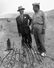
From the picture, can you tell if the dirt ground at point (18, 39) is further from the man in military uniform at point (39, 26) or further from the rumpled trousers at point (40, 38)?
the man in military uniform at point (39, 26)

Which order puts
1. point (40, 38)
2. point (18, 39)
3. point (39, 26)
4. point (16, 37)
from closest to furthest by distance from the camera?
point (39, 26) < point (40, 38) < point (18, 39) < point (16, 37)

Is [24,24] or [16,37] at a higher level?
[24,24]

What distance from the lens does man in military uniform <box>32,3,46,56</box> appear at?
337 inches

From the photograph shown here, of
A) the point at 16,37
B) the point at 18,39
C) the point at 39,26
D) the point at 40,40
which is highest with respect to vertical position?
the point at 39,26

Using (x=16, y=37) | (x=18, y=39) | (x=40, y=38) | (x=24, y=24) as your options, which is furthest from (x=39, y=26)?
(x=16, y=37)

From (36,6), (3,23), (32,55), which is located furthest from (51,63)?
(3,23)

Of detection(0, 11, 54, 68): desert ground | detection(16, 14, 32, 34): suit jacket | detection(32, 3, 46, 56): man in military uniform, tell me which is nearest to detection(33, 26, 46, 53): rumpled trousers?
detection(32, 3, 46, 56): man in military uniform

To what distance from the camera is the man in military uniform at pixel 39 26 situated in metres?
8.55

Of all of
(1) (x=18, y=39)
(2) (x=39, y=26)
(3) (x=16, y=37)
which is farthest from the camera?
→ (3) (x=16, y=37)

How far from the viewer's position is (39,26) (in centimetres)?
859

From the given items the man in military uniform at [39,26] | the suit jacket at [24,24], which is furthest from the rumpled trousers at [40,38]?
the suit jacket at [24,24]

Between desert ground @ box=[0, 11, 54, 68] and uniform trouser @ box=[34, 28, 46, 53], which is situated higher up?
uniform trouser @ box=[34, 28, 46, 53]

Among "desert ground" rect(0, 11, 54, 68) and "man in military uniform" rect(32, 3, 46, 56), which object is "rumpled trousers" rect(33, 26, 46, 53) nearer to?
"man in military uniform" rect(32, 3, 46, 56)

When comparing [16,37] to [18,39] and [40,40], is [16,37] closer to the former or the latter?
[18,39]
